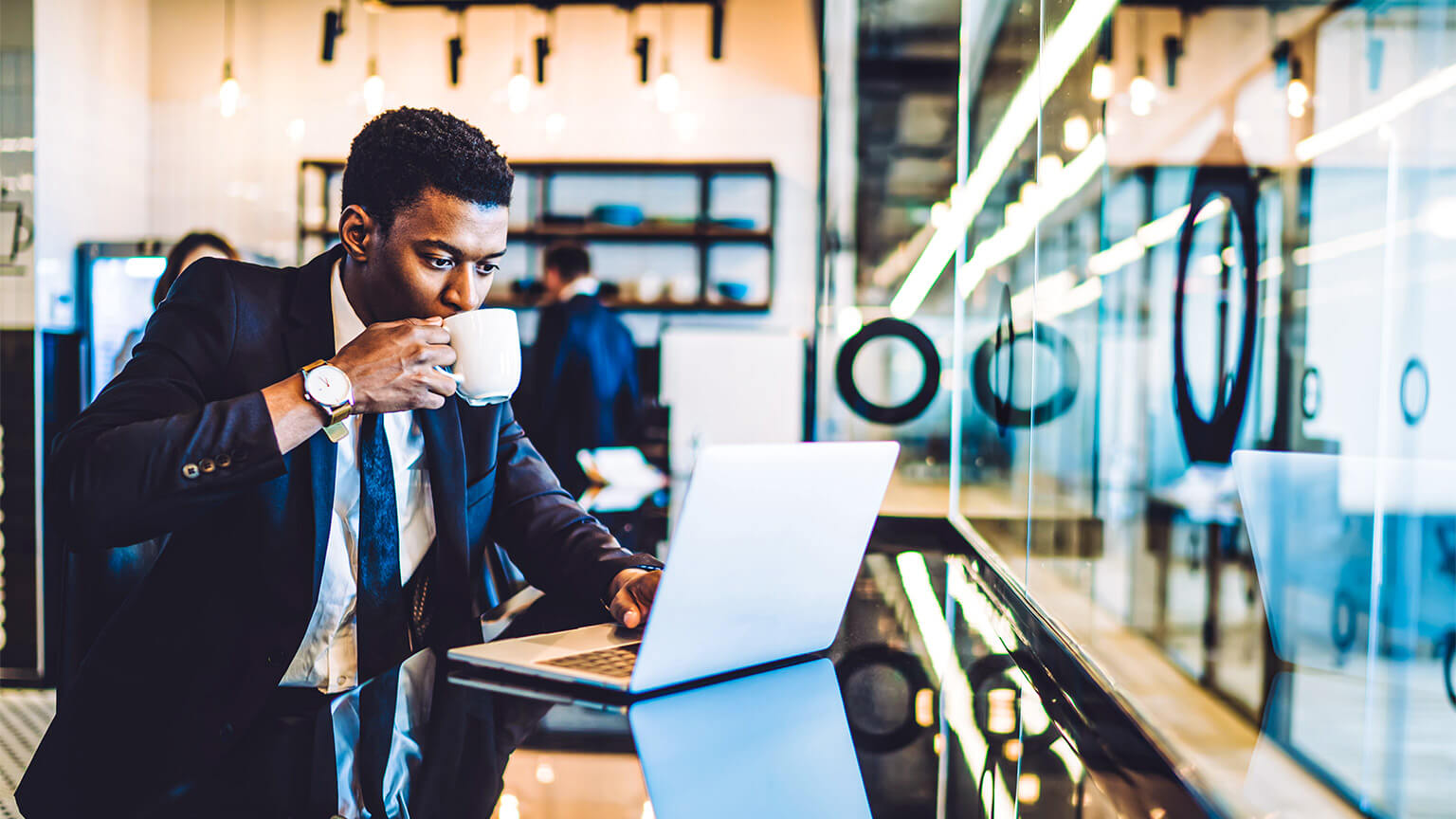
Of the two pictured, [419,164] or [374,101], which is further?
[374,101]

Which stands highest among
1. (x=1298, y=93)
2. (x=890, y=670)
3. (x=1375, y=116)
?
(x=1298, y=93)

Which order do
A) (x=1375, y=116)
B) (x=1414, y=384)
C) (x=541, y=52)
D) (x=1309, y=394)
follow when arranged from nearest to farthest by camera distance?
(x=1414, y=384) → (x=541, y=52) → (x=1375, y=116) → (x=1309, y=394)

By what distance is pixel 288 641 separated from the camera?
3.20 ft

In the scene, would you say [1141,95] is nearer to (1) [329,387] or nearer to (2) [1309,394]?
(2) [1309,394]

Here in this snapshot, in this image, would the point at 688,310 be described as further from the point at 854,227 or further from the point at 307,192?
the point at 307,192

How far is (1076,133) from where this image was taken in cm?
185

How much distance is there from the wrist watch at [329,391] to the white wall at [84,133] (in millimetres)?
4353

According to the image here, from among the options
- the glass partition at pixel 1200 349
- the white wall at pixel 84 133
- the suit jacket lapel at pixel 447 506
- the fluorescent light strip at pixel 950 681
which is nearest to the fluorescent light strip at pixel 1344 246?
the glass partition at pixel 1200 349

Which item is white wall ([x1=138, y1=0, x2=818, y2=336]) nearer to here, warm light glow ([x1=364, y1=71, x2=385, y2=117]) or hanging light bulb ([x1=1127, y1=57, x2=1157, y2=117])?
warm light glow ([x1=364, y1=71, x2=385, y2=117])

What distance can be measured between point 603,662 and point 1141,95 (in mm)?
6097

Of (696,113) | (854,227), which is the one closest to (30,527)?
(854,227)

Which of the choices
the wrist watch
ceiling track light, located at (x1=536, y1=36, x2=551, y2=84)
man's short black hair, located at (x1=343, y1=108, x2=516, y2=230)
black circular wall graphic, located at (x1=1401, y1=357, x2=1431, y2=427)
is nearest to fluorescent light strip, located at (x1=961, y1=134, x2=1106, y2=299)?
man's short black hair, located at (x1=343, y1=108, x2=516, y2=230)

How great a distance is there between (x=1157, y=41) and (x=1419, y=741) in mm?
4510

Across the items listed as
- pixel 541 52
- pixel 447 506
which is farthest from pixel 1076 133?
pixel 541 52
